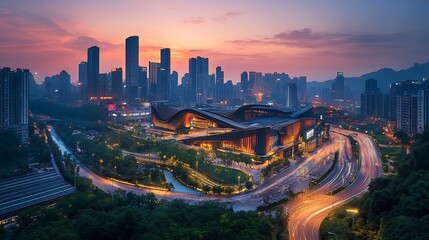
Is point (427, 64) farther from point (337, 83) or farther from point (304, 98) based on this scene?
point (304, 98)

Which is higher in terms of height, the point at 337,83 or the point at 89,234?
the point at 337,83

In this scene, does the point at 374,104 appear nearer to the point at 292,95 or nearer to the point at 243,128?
the point at 292,95

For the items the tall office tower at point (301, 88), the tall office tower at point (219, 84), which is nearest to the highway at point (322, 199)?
the tall office tower at point (219, 84)

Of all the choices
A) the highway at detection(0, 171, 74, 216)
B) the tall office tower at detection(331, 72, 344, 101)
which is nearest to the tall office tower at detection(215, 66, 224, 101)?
the tall office tower at detection(331, 72, 344, 101)

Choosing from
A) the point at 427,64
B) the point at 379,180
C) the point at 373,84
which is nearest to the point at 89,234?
the point at 379,180

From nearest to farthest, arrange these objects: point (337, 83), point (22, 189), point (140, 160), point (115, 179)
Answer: point (22, 189) → point (115, 179) → point (140, 160) → point (337, 83)

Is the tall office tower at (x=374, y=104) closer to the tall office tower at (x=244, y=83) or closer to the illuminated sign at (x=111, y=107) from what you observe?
the tall office tower at (x=244, y=83)
